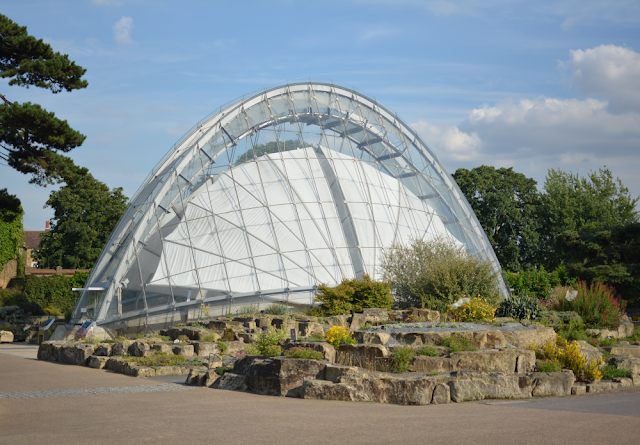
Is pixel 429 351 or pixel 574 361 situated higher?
pixel 429 351

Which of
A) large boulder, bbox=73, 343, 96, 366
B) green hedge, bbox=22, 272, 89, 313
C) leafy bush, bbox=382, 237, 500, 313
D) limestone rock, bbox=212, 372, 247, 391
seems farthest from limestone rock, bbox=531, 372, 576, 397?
green hedge, bbox=22, 272, 89, 313

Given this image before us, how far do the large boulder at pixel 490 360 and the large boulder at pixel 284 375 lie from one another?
122 inches

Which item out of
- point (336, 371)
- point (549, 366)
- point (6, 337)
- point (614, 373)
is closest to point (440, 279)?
point (614, 373)

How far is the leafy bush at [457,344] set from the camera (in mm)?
12667

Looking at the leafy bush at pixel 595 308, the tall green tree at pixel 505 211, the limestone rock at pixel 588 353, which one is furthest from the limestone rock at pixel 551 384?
the tall green tree at pixel 505 211

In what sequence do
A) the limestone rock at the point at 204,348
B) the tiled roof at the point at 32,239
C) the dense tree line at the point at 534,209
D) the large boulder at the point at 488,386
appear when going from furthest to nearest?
the tiled roof at the point at 32,239, the dense tree line at the point at 534,209, the limestone rock at the point at 204,348, the large boulder at the point at 488,386

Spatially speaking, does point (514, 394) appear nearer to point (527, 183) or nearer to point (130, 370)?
point (130, 370)

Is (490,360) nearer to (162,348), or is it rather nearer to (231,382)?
(231,382)

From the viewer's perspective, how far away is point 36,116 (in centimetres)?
2378

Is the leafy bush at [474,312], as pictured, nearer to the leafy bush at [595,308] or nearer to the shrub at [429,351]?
the shrub at [429,351]

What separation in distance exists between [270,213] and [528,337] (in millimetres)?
16266

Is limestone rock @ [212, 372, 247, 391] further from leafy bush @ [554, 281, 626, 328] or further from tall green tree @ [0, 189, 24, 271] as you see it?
tall green tree @ [0, 189, 24, 271]

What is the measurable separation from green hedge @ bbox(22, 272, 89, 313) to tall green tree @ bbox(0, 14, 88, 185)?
15.4 m

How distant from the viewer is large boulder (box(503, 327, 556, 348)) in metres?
14.4
